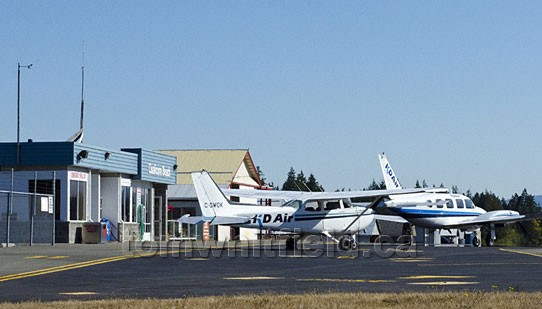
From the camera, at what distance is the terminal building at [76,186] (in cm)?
4512

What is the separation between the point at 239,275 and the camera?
21797 millimetres

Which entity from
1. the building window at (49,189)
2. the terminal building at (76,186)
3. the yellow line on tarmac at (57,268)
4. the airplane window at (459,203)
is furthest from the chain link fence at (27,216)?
the airplane window at (459,203)

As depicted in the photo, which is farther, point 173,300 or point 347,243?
point 347,243

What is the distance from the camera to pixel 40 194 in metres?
44.5

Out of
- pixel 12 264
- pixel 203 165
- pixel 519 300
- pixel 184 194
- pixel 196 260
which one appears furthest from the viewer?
pixel 203 165

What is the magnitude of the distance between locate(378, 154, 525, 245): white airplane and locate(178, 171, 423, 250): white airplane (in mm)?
11248

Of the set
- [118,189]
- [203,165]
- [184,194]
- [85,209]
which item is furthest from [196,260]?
[203,165]

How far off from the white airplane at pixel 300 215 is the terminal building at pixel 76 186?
8160 millimetres

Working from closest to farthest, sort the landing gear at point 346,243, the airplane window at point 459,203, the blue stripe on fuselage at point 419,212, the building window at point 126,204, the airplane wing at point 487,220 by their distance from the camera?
the landing gear at point 346,243 < the blue stripe on fuselage at point 419,212 < the airplane wing at point 487,220 < the airplane window at point 459,203 < the building window at point 126,204

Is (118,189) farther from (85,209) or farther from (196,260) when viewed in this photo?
A: (196,260)

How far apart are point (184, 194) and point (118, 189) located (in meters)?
19.3

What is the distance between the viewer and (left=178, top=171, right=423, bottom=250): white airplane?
37438mm

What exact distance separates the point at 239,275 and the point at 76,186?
91.3 ft

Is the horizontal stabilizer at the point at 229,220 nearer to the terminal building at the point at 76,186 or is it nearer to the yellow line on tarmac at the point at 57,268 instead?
the yellow line on tarmac at the point at 57,268
